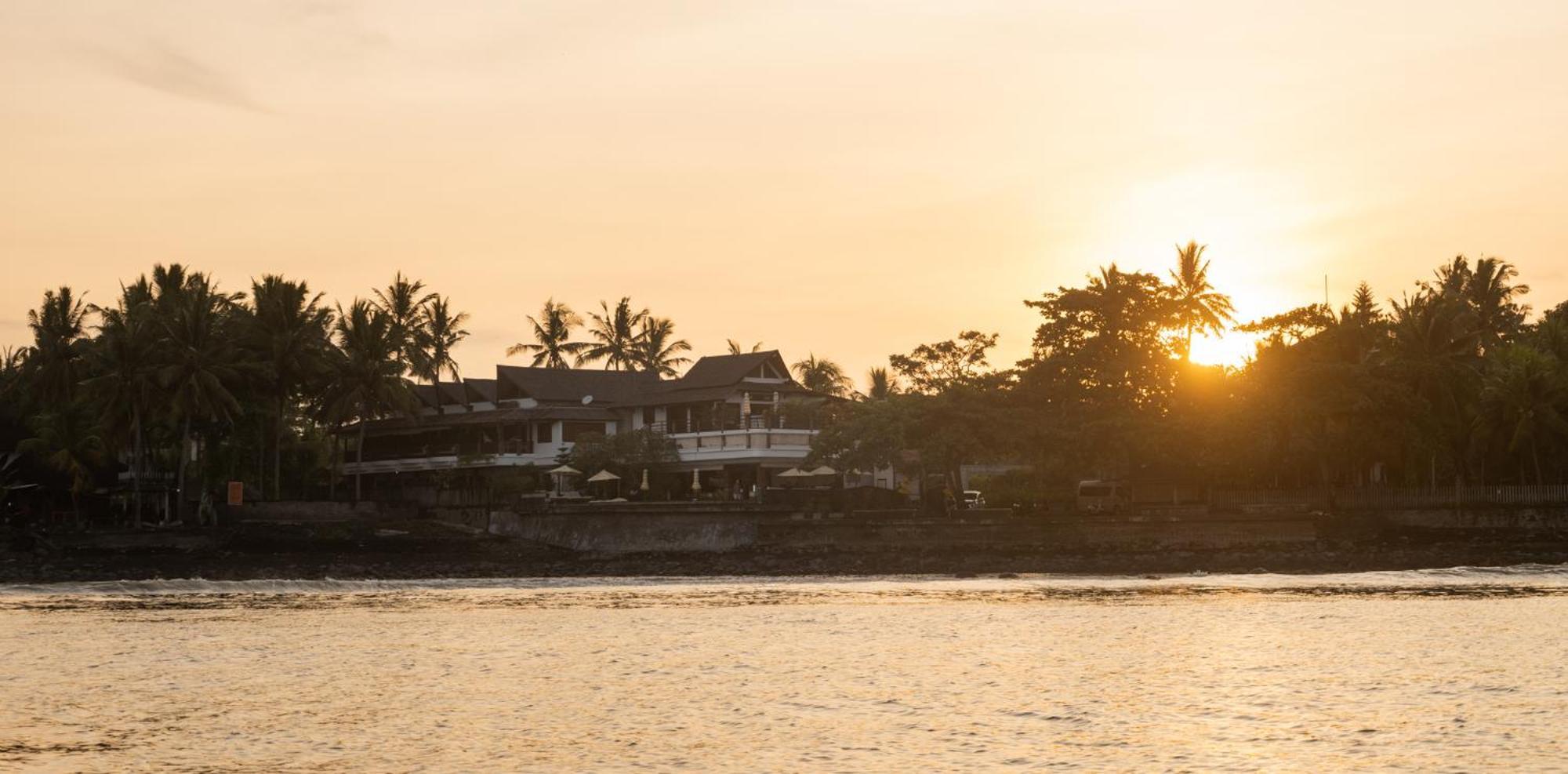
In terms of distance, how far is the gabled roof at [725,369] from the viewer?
253 ft

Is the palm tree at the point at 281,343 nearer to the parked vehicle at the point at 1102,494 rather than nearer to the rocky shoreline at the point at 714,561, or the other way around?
the rocky shoreline at the point at 714,561

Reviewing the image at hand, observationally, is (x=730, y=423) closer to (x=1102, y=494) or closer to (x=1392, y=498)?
(x=1102, y=494)

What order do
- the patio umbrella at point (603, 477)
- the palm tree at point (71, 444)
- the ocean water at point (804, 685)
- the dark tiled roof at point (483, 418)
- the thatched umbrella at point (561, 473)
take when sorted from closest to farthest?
the ocean water at point (804, 685) < the patio umbrella at point (603, 477) < the thatched umbrella at point (561, 473) < the palm tree at point (71, 444) < the dark tiled roof at point (483, 418)

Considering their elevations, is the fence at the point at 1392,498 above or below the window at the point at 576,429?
below

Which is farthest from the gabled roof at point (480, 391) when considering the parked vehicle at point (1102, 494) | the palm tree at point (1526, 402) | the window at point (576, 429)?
the palm tree at point (1526, 402)

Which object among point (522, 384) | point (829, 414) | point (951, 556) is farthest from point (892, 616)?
point (522, 384)

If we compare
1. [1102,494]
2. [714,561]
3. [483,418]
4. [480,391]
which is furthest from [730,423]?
[714,561]

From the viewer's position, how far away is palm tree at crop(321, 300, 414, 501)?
234ft

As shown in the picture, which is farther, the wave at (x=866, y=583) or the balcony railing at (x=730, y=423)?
the balcony railing at (x=730, y=423)

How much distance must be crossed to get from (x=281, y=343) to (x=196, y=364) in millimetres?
4469

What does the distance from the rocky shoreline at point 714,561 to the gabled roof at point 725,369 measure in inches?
801

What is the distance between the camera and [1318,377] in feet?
191

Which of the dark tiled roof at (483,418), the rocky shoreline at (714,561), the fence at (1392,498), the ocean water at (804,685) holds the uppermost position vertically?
the dark tiled roof at (483,418)

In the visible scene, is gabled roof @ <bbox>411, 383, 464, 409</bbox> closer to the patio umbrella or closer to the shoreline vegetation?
the shoreline vegetation
